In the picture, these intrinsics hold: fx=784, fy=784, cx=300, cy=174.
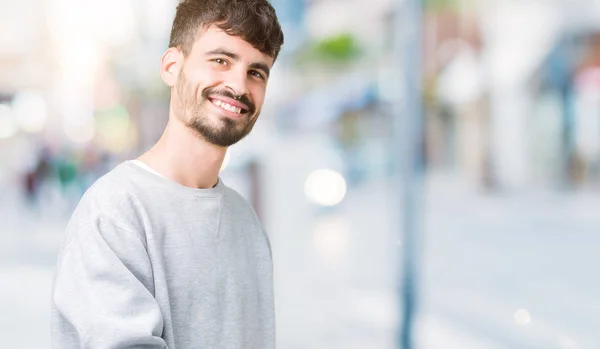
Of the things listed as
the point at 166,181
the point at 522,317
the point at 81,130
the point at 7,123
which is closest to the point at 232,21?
the point at 166,181

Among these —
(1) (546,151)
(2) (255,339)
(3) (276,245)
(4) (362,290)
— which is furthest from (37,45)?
(2) (255,339)

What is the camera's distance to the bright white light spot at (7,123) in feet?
67.9

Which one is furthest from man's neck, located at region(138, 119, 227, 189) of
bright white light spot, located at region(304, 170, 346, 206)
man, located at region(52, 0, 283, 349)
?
bright white light spot, located at region(304, 170, 346, 206)

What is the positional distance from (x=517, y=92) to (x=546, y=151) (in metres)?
1.88

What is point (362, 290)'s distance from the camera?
728 centimetres

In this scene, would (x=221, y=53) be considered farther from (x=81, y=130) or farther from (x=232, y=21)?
(x=81, y=130)

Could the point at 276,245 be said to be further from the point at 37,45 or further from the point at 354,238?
the point at 37,45

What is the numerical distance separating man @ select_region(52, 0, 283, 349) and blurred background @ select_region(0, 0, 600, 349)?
481 mm

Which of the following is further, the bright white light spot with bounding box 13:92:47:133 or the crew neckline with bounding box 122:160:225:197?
the bright white light spot with bounding box 13:92:47:133

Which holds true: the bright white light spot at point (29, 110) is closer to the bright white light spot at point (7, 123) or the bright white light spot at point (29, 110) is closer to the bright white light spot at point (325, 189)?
the bright white light spot at point (7, 123)

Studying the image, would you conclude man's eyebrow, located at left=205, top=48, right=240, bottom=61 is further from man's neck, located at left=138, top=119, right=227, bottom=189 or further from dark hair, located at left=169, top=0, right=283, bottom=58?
man's neck, located at left=138, top=119, right=227, bottom=189

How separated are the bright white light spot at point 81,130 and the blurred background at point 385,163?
21 centimetres

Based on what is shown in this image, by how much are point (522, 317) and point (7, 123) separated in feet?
61.1

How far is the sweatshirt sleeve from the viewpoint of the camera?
1.12 m
